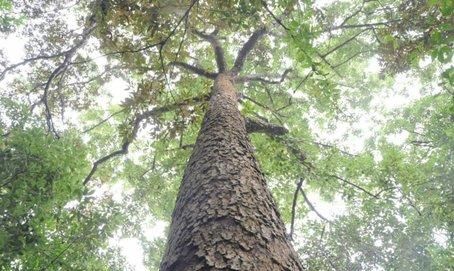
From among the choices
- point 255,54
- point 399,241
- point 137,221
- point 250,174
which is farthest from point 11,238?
point 399,241

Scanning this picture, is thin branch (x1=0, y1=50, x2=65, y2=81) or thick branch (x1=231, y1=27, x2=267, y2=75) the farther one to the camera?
thick branch (x1=231, y1=27, x2=267, y2=75)

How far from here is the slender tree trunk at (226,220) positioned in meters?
1.61

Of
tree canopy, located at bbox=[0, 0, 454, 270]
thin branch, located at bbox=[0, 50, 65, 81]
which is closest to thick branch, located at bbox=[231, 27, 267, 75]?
tree canopy, located at bbox=[0, 0, 454, 270]

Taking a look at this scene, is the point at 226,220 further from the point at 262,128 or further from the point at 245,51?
the point at 245,51

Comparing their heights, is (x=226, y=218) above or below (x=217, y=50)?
below

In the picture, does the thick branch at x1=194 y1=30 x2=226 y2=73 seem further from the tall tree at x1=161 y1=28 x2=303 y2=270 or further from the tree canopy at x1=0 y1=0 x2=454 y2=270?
the tall tree at x1=161 y1=28 x2=303 y2=270

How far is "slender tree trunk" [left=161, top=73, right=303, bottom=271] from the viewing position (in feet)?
5.27

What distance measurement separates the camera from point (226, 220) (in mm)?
1893

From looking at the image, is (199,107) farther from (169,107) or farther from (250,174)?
(250,174)

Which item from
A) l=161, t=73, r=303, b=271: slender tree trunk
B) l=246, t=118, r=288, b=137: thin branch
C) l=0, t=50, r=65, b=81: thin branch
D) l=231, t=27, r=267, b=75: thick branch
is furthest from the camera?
l=231, t=27, r=267, b=75: thick branch

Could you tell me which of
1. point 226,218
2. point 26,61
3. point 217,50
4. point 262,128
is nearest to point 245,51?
point 217,50

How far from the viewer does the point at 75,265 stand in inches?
167

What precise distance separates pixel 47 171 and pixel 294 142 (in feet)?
13.1

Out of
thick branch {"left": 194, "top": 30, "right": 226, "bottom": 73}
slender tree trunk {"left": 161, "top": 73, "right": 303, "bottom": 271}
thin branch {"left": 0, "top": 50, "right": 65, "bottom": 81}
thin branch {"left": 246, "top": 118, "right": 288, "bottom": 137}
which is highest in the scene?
thick branch {"left": 194, "top": 30, "right": 226, "bottom": 73}
